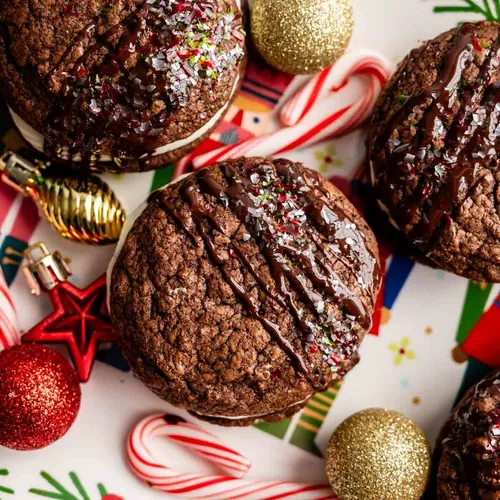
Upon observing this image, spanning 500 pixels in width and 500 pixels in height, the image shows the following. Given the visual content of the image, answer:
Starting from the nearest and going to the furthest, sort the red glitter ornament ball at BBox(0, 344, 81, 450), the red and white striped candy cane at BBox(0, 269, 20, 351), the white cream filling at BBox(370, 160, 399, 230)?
the red glitter ornament ball at BBox(0, 344, 81, 450), the white cream filling at BBox(370, 160, 399, 230), the red and white striped candy cane at BBox(0, 269, 20, 351)

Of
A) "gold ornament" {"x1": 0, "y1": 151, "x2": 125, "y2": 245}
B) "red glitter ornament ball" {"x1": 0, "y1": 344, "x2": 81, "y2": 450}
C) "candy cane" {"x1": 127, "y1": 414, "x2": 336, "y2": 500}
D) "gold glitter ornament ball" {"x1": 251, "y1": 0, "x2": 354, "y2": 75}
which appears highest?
"gold glitter ornament ball" {"x1": 251, "y1": 0, "x2": 354, "y2": 75}

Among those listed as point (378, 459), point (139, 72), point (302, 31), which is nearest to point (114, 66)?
point (139, 72)

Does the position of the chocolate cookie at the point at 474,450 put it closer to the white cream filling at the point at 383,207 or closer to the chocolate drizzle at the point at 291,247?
the chocolate drizzle at the point at 291,247

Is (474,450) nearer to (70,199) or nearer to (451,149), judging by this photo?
(451,149)

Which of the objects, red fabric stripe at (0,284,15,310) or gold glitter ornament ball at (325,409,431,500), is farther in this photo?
red fabric stripe at (0,284,15,310)

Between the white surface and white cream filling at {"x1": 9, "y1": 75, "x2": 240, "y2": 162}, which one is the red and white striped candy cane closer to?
the white surface

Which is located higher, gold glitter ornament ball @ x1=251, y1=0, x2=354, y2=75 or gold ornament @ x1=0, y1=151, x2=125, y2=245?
gold glitter ornament ball @ x1=251, y1=0, x2=354, y2=75

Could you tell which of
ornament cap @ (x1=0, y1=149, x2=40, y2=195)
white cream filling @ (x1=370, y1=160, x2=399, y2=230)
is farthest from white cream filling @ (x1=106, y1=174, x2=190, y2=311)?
white cream filling @ (x1=370, y1=160, x2=399, y2=230)

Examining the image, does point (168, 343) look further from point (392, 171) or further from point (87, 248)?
point (392, 171)
